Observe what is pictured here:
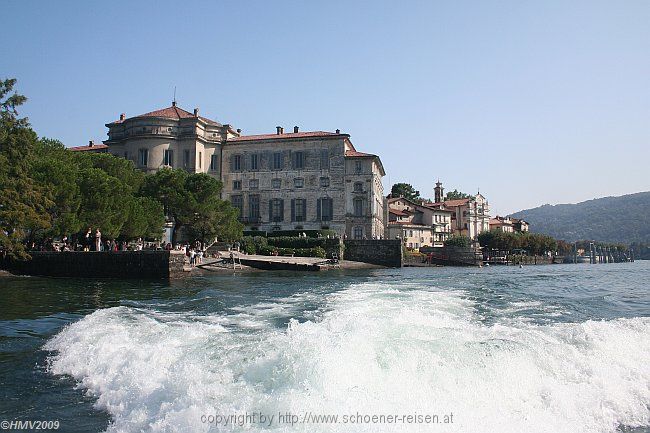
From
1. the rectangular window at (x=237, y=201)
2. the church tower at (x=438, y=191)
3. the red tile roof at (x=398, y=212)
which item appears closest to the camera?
the rectangular window at (x=237, y=201)

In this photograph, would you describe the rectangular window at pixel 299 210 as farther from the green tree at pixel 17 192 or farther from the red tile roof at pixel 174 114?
the green tree at pixel 17 192

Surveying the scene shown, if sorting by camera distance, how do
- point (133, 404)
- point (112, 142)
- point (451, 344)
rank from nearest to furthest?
point (133, 404), point (451, 344), point (112, 142)

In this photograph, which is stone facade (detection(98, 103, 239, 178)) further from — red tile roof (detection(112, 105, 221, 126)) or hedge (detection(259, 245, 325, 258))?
hedge (detection(259, 245, 325, 258))

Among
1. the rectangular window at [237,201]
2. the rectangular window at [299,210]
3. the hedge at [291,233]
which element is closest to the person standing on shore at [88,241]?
the hedge at [291,233]

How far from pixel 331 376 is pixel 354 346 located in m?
1.19

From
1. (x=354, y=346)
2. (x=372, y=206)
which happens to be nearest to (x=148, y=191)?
(x=372, y=206)

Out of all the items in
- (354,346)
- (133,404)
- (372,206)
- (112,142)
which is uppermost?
(112,142)

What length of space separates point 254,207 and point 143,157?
13525 mm

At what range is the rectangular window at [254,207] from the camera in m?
61.3

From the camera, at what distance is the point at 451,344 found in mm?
8195

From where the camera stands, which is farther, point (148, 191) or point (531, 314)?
point (148, 191)

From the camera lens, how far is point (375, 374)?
6.83m

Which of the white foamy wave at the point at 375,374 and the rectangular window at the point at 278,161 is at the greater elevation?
the rectangular window at the point at 278,161

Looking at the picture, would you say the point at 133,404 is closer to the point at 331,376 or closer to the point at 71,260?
the point at 331,376
